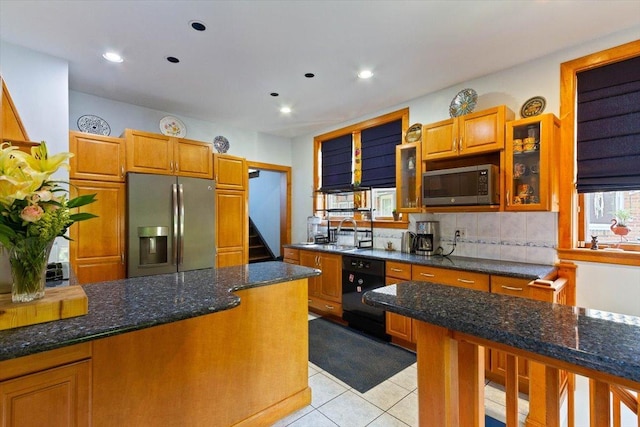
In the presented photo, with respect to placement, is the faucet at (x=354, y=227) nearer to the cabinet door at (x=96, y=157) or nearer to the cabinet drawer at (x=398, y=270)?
the cabinet drawer at (x=398, y=270)

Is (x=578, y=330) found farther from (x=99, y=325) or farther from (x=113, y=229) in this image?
(x=113, y=229)

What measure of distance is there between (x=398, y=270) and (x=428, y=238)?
23.0 inches

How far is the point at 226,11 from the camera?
2.08 meters

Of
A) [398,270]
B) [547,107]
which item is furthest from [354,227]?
[547,107]

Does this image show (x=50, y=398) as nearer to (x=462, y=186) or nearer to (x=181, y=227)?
(x=181, y=227)

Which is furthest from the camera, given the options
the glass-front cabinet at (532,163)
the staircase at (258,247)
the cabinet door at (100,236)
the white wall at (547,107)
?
the staircase at (258,247)

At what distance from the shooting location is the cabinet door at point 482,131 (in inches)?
105

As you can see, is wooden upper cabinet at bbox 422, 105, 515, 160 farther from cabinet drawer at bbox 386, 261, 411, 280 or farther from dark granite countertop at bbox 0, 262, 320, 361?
dark granite countertop at bbox 0, 262, 320, 361

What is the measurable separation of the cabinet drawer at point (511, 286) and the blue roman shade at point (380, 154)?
1.82 m

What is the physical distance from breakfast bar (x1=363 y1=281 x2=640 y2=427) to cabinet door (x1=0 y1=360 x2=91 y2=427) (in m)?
1.15

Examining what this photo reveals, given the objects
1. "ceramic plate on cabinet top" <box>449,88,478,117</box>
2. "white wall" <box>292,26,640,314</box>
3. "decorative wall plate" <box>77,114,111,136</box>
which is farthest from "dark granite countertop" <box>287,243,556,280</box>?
"decorative wall plate" <box>77,114,111,136</box>

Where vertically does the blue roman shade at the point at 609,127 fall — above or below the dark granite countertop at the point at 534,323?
above

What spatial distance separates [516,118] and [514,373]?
264 centimetres

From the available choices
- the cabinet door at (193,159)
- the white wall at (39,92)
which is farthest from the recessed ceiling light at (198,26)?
the cabinet door at (193,159)
